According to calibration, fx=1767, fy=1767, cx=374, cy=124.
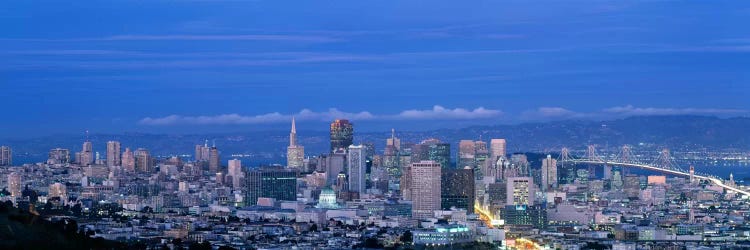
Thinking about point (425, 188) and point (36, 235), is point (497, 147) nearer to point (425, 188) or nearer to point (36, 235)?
point (425, 188)

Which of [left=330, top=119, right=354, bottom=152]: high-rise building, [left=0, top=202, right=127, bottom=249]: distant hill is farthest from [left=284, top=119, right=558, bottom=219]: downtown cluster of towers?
[left=0, top=202, right=127, bottom=249]: distant hill

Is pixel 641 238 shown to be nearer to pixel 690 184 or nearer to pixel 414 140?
pixel 690 184

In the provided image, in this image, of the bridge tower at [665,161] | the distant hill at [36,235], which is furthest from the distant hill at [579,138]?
the distant hill at [36,235]

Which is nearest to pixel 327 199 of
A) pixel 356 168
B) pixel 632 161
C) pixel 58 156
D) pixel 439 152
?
pixel 356 168

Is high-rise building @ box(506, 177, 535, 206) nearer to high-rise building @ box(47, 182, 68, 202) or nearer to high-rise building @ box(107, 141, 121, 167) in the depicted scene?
high-rise building @ box(47, 182, 68, 202)

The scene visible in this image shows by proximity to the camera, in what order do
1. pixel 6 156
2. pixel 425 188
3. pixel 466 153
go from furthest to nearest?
pixel 466 153 < pixel 6 156 < pixel 425 188

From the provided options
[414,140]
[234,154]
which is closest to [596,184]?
[414,140]
